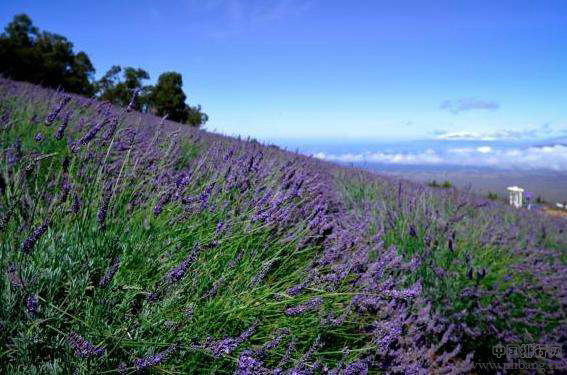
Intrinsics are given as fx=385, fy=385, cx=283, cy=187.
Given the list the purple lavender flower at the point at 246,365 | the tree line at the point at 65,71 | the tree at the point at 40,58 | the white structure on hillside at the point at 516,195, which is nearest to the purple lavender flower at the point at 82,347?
the purple lavender flower at the point at 246,365

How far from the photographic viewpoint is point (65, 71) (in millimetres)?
23922

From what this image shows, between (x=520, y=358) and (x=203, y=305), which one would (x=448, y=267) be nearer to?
(x=520, y=358)

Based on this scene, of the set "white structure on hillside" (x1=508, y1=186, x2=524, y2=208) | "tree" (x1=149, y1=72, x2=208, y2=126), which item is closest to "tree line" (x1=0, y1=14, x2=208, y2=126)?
"tree" (x1=149, y1=72, x2=208, y2=126)

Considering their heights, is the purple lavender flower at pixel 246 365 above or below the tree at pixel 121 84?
below

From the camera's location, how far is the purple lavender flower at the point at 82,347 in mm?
1015

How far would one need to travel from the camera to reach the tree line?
68.8 feet

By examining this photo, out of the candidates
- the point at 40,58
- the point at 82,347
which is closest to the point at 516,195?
the point at 82,347

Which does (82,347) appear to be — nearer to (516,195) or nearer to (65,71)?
(516,195)

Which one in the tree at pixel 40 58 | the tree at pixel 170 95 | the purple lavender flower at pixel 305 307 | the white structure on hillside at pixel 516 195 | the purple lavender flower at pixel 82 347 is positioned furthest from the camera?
the tree at pixel 170 95

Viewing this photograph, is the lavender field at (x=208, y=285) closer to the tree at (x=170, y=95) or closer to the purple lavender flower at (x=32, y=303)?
the purple lavender flower at (x=32, y=303)

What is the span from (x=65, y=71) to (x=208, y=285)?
88.8ft

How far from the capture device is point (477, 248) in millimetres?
3104

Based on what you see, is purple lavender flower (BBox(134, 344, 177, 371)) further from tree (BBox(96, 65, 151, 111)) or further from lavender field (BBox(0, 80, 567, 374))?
tree (BBox(96, 65, 151, 111))

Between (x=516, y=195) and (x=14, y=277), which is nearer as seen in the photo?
(x=14, y=277)
